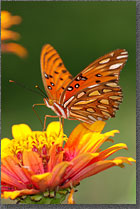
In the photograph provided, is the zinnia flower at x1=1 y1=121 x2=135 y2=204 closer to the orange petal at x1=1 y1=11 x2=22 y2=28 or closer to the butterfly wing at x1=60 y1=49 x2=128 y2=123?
the butterfly wing at x1=60 y1=49 x2=128 y2=123

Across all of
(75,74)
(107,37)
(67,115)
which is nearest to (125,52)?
(107,37)

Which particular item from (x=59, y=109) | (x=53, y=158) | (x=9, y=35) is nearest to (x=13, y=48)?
(x=9, y=35)

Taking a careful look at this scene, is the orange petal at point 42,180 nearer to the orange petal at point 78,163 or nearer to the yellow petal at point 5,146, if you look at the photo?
the orange petal at point 78,163

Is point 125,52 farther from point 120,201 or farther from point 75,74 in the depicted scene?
point 120,201

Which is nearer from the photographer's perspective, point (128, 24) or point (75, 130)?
point (75, 130)

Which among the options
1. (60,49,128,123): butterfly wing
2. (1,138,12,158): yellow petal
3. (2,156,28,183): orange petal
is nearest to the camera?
(2,156,28,183): orange petal

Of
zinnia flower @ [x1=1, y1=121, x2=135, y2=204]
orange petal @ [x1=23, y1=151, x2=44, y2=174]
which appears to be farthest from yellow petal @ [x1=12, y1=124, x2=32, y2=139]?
orange petal @ [x1=23, y1=151, x2=44, y2=174]
